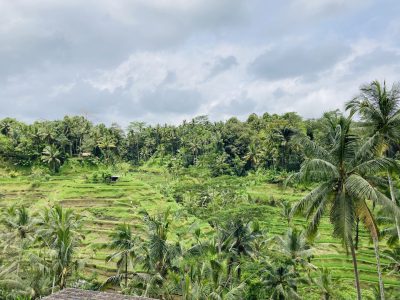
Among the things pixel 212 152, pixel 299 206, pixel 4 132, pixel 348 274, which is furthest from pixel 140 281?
pixel 4 132

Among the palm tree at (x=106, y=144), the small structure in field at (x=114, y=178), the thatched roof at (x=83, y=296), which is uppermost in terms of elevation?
the palm tree at (x=106, y=144)

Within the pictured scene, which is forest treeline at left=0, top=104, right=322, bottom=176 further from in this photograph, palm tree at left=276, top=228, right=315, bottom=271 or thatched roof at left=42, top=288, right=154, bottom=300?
thatched roof at left=42, top=288, right=154, bottom=300

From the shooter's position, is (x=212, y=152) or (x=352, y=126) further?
(x=212, y=152)

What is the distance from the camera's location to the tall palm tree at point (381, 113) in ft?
61.7

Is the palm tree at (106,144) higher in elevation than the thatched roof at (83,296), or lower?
higher

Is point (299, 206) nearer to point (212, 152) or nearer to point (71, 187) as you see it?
point (71, 187)

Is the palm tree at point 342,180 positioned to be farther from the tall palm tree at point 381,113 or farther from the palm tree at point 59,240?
the palm tree at point 59,240

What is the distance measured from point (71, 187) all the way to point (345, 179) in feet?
175

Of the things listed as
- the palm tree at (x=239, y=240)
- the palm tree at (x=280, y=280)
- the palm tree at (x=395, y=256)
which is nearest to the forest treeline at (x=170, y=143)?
the palm tree at (x=395, y=256)

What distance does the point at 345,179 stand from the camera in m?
17.0

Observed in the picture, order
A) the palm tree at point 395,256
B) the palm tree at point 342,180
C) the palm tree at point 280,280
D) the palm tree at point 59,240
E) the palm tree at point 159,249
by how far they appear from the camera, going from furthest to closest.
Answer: the palm tree at point 395,256
the palm tree at point 59,240
the palm tree at point 159,249
the palm tree at point 280,280
the palm tree at point 342,180

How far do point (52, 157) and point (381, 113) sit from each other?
213 feet

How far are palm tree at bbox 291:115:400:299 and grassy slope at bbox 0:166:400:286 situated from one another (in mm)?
19617

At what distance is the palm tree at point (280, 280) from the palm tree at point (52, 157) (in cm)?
5595
